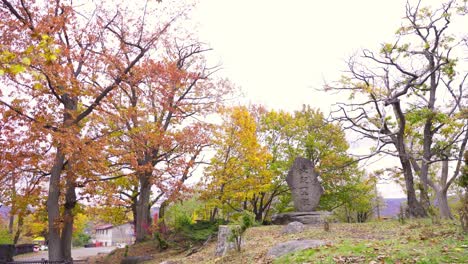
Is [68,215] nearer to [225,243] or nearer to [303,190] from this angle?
[225,243]

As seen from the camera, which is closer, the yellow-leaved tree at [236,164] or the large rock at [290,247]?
the large rock at [290,247]

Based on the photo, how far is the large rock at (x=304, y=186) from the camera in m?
16.6

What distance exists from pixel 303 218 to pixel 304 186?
5.72 feet

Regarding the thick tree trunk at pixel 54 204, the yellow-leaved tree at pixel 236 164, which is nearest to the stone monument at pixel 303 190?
the yellow-leaved tree at pixel 236 164

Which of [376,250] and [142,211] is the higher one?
[142,211]

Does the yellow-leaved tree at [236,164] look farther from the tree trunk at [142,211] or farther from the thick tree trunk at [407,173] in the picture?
the thick tree trunk at [407,173]

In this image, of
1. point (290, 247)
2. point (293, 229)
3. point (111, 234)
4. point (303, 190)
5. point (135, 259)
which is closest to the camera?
point (290, 247)

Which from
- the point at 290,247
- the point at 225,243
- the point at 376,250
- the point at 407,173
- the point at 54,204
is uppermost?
the point at 407,173

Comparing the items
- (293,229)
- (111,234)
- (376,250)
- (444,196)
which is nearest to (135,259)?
(293,229)

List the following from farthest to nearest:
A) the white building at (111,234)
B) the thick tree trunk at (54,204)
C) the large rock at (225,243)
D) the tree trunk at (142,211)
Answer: the white building at (111,234) → the tree trunk at (142,211) → the thick tree trunk at (54,204) → the large rock at (225,243)

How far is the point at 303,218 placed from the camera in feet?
51.3

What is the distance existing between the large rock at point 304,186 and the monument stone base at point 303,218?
1.72 feet

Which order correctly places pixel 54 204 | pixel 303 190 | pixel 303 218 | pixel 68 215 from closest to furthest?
pixel 54 204 < pixel 68 215 < pixel 303 218 < pixel 303 190

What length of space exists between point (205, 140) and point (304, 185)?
554cm
